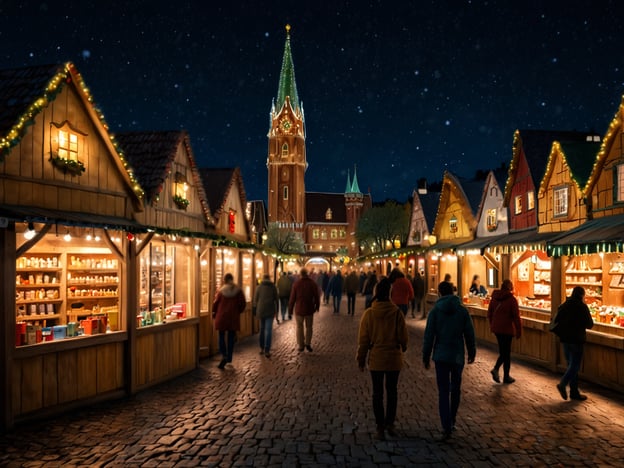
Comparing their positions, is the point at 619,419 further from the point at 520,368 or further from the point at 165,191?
the point at 165,191

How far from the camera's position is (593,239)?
36.1 ft

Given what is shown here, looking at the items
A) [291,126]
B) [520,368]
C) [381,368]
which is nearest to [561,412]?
[381,368]

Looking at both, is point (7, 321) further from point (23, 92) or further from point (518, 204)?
point (518, 204)

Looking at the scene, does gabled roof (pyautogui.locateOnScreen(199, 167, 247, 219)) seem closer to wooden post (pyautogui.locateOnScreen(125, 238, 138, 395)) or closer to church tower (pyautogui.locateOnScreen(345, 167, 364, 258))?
wooden post (pyautogui.locateOnScreen(125, 238, 138, 395))

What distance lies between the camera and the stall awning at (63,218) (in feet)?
24.7

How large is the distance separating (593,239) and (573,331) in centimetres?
264

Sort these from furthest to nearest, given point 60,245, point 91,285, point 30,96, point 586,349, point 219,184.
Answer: point 219,184 < point 586,349 < point 91,285 < point 60,245 < point 30,96

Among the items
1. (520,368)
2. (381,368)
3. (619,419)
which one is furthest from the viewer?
(520,368)

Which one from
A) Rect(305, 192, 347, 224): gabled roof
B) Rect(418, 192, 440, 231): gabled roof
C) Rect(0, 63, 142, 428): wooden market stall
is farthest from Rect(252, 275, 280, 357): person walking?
Rect(305, 192, 347, 224): gabled roof

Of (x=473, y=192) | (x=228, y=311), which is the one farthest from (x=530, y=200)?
(x=228, y=311)

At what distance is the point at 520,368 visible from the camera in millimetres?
12672

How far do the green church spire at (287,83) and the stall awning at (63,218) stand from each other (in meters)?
91.4

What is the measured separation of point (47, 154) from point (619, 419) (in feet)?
31.6

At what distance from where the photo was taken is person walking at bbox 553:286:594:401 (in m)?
9.23
